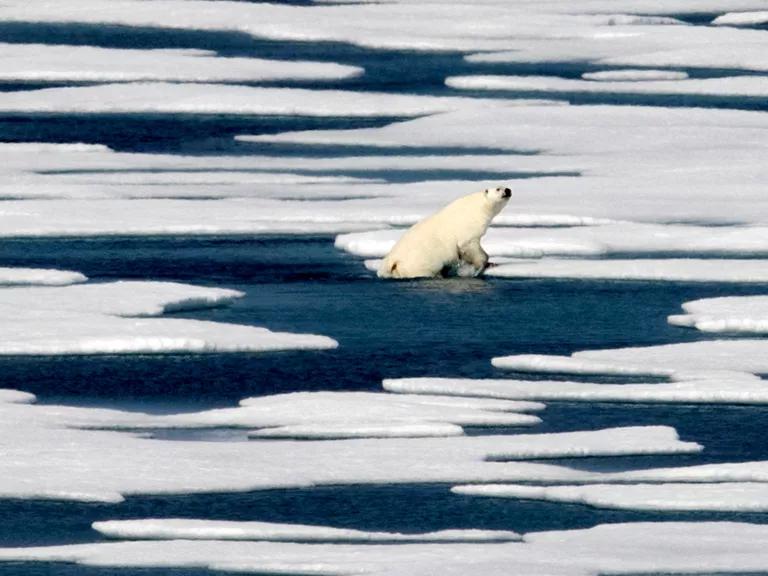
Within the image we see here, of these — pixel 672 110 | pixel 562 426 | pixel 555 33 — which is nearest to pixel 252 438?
pixel 562 426

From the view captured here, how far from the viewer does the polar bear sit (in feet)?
34.8

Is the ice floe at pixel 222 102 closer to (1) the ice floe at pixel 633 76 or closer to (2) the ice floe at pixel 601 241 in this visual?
(1) the ice floe at pixel 633 76

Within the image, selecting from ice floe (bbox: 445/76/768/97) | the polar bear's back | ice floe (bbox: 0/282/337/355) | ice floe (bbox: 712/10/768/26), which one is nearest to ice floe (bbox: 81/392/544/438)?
ice floe (bbox: 0/282/337/355)

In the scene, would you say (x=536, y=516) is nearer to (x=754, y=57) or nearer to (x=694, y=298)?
(x=694, y=298)

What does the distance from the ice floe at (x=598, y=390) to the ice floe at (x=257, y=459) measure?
57cm

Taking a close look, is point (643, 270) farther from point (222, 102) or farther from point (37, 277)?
point (222, 102)

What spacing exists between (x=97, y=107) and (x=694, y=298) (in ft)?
27.0

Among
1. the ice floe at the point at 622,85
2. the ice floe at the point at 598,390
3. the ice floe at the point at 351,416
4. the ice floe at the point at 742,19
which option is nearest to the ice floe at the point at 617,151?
the ice floe at the point at 622,85

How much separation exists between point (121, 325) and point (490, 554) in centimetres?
348

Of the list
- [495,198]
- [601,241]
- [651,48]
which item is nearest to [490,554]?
[495,198]

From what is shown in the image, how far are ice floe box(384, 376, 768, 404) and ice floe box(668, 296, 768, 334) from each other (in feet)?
3.76

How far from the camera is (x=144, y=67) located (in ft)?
64.6

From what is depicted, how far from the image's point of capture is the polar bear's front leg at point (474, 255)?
10625 millimetres

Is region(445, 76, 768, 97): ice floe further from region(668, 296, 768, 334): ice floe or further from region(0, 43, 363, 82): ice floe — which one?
region(668, 296, 768, 334): ice floe
